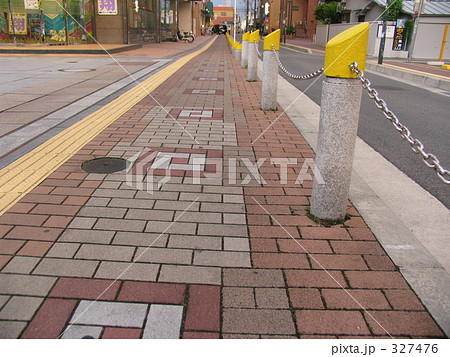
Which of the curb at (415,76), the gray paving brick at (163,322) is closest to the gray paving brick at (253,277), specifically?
the gray paving brick at (163,322)

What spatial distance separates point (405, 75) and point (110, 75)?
35.4 ft

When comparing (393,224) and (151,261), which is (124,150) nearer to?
(151,261)

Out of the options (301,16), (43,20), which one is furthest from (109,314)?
(301,16)

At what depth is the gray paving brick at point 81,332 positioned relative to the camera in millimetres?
1998

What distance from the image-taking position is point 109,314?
215 cm

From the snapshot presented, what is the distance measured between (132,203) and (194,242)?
0.86 meters

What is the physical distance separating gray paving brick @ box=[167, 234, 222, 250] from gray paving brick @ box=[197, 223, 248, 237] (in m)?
0.08

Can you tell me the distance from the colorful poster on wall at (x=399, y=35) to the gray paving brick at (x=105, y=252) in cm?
2541

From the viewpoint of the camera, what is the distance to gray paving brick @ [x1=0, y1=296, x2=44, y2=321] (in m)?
2.12

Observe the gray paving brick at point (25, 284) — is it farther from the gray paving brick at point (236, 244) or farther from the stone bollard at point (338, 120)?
the stone bollard at point (338, 120)
